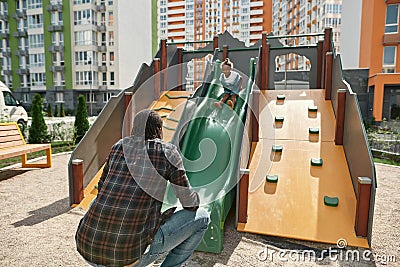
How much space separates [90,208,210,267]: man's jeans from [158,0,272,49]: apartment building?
227 feet

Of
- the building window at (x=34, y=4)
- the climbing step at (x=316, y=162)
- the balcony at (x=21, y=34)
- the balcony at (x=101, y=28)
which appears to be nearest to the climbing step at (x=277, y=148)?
the climbing step at (x=316, y=162)

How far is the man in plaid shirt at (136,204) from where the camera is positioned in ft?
5.77

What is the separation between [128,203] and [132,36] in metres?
38.3

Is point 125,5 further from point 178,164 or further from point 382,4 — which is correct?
point 178,164

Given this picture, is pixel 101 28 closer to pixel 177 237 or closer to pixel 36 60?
pixel 36 60

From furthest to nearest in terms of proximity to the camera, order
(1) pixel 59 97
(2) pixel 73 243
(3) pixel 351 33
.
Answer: (1) pixel 59 97 → (3) pixel 351 33 → (2) pixel 73 243

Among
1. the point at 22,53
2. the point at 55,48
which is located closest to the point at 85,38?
the point at 55,48

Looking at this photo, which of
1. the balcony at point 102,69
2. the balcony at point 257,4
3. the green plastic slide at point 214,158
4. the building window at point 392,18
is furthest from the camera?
the balcony at point 257,4

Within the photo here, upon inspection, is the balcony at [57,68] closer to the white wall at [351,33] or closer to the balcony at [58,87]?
the balcony at [58,87]

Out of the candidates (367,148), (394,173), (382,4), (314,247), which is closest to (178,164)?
(314,247)

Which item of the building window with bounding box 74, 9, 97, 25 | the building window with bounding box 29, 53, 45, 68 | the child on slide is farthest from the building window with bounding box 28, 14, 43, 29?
the child on slide

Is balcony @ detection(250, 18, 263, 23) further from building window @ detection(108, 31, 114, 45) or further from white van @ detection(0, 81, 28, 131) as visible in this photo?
white van @ detection(0, 81, 28, 131)

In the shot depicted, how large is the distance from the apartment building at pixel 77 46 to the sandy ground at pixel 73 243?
1277 inches

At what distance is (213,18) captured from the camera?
74.2 m
